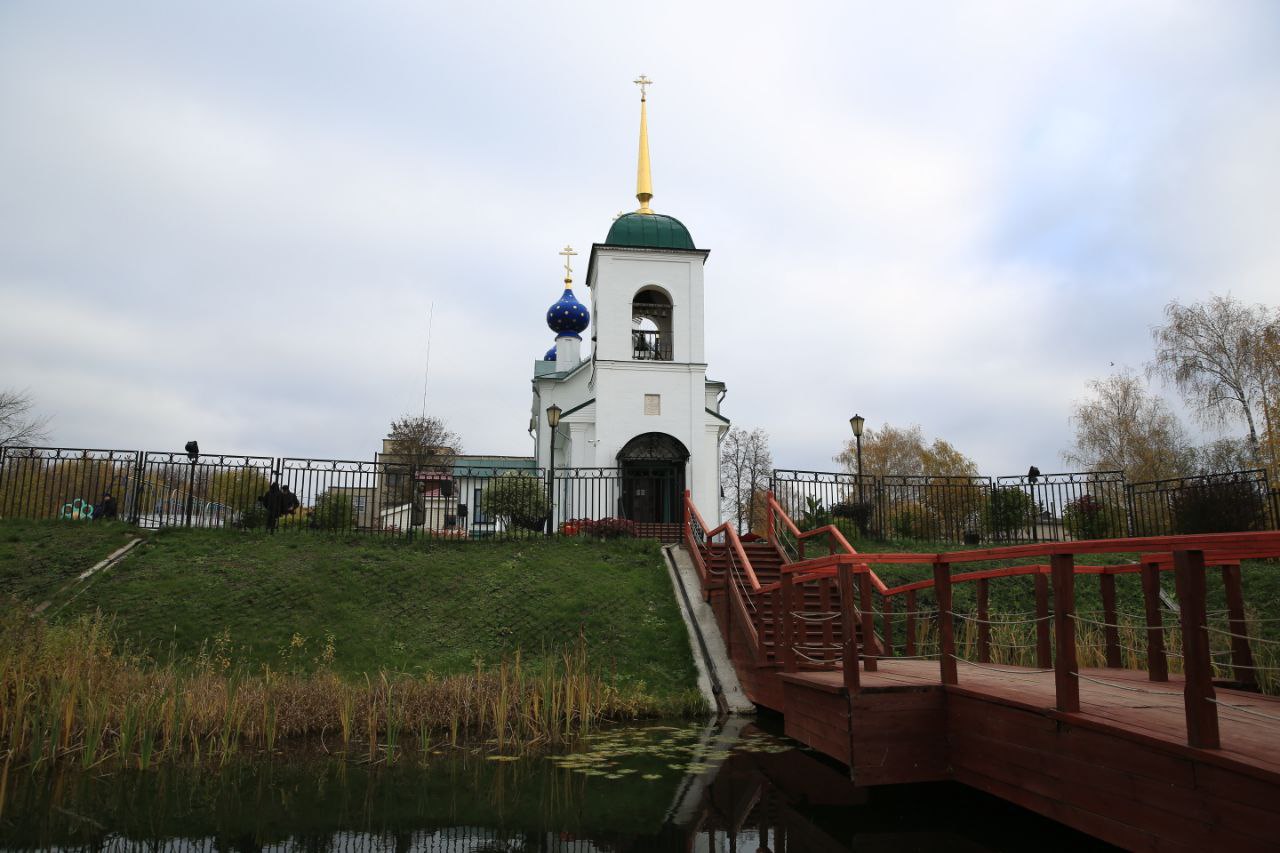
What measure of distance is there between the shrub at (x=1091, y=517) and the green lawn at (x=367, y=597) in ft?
30.7

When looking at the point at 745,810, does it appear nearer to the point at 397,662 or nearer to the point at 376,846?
the point at 376,846

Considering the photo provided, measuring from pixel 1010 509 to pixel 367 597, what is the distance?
13.5 m

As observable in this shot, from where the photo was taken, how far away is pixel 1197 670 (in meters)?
3.73

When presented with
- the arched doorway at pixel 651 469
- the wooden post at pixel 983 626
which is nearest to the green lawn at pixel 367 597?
the wooden post at pixel 983 626

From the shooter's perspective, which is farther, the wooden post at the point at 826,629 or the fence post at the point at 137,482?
the fence post at the point at 137,482

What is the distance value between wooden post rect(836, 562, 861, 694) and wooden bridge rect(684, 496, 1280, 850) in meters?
0.01

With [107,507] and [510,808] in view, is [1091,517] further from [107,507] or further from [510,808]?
[107,507]

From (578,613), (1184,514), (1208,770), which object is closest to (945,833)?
(1208,770)

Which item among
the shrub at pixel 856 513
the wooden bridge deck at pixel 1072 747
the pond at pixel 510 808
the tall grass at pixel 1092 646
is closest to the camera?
the wooden bridge deck at pixel 1072 747

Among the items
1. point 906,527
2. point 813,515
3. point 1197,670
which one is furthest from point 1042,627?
point 813,515

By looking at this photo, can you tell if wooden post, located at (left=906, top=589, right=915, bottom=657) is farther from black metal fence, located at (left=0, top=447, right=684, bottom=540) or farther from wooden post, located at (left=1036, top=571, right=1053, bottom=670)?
black metal fence, located at (left=0, top=447, right=684, bottom=540)

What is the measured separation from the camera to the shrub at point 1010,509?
57.7 feet

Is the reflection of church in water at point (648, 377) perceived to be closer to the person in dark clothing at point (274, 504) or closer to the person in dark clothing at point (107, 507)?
the person in dark clothing at point (274, 504)

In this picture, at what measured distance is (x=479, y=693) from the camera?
343 inches
